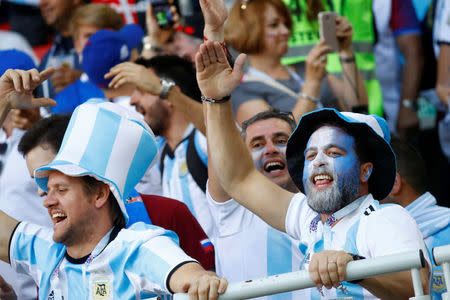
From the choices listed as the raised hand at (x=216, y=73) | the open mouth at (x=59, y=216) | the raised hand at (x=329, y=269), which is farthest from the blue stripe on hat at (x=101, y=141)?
the raised hand at (x=329, y=269)

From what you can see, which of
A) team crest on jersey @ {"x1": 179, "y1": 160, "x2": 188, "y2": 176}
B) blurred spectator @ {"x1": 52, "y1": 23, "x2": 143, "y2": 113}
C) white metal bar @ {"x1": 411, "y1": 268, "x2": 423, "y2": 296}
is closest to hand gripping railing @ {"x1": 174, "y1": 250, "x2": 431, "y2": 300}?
white metal bar @ {"x1": 411, "y1": 268, "x2": 423, "y2": 296}

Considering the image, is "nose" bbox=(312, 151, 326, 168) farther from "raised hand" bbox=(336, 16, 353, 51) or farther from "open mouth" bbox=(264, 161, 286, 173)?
"raised hand" bbox=(336, 16, 353, 51)

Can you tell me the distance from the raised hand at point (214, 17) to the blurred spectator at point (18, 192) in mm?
993

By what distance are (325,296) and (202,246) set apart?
0.78 meters

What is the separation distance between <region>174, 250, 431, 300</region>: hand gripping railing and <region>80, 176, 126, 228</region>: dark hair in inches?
31.6

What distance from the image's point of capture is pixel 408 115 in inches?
232

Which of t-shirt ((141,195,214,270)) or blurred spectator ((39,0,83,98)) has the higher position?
blurred spectator ((39,0,83,98))

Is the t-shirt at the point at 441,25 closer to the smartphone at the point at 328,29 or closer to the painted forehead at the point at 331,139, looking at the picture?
the smartphone at the point at 328,29

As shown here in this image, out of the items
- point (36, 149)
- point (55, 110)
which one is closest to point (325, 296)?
point (36, 149)

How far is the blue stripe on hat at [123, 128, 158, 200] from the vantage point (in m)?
3.48

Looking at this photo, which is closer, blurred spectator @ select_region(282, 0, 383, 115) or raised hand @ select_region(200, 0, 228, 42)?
raised hand @ select_region(200, 0, 228, 42)

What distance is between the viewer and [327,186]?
10.8ft

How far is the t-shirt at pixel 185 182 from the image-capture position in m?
4.45

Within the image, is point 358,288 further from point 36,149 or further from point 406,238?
point 36,149
